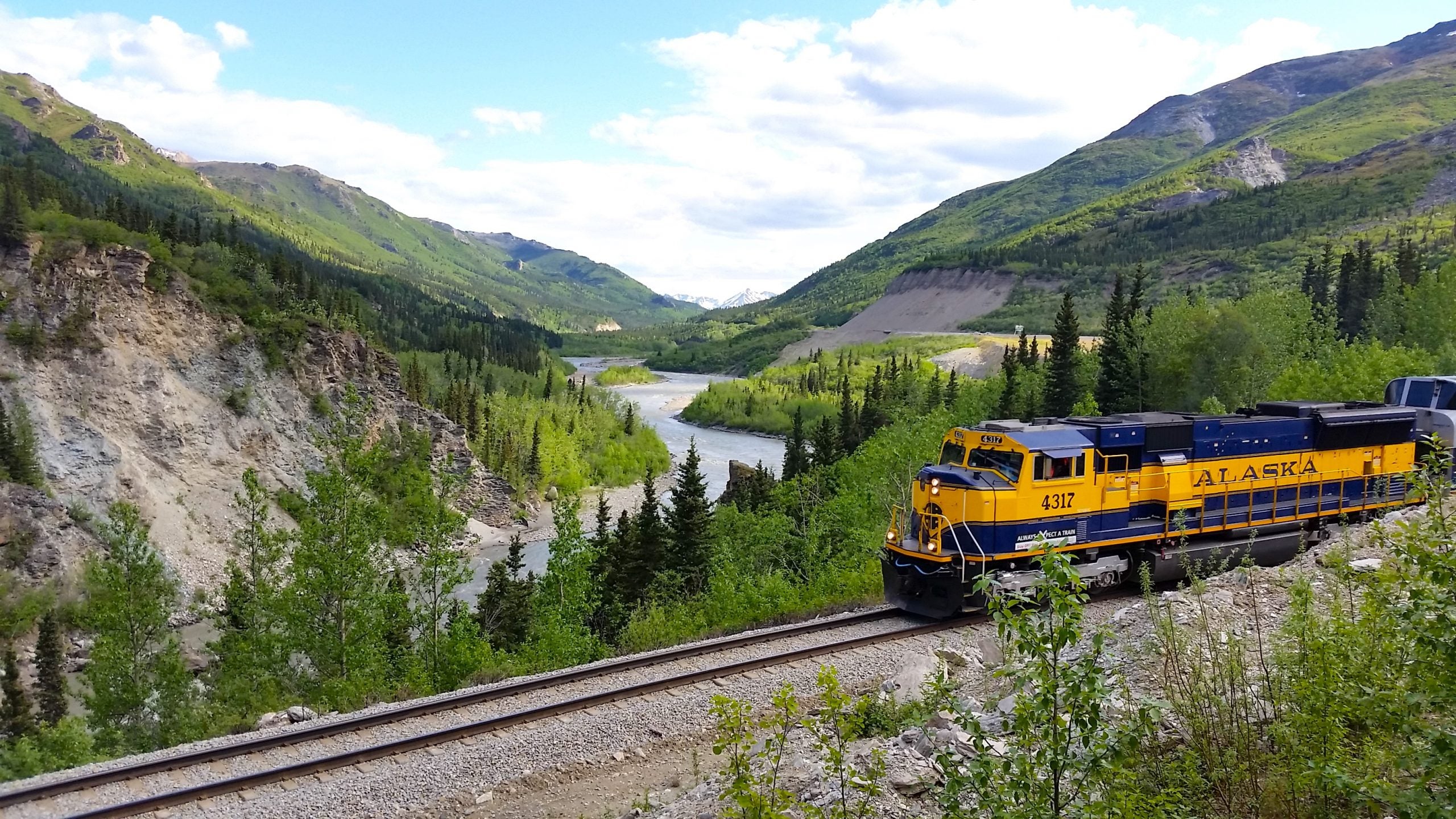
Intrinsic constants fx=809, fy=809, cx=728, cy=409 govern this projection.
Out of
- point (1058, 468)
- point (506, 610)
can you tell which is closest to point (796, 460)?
point (506, 610)

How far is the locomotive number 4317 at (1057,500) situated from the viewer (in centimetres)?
1734

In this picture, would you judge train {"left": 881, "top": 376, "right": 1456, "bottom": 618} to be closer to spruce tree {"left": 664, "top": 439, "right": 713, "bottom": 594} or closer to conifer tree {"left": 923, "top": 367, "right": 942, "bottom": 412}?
spruce tree {"left": 664, "top": 439, "right": 713, "bottom": 594}

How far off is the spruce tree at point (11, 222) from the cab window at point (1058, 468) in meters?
65.3

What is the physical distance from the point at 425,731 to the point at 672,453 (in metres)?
95.4

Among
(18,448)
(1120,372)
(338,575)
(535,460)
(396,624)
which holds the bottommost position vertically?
(535,460)

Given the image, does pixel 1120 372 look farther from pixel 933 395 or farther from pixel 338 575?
pixel 338 575

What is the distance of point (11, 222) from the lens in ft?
175

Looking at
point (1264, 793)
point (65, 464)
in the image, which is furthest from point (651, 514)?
point (65, 464)

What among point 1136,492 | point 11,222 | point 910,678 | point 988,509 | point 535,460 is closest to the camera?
point 910,678

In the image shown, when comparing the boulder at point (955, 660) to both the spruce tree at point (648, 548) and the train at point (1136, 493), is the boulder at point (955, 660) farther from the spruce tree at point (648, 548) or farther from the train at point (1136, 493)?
the spruce tree at point (648, 548)

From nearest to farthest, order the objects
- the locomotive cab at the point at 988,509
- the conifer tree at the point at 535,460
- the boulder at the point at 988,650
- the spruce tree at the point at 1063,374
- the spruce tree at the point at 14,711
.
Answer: the boulder at the point at 988,650 → the locomotive cab at the point at 988,509 → the spruce tree at the point at 14,711 → the spruce tree at the point at 1063,374 → the conifer tree at the point at 535,460

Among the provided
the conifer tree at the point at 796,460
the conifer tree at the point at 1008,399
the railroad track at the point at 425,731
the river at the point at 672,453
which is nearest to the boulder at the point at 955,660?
the railroad track at the point at 425,731

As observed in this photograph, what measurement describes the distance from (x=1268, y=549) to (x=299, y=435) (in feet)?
220

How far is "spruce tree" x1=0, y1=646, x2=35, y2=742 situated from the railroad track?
85.5 ft
